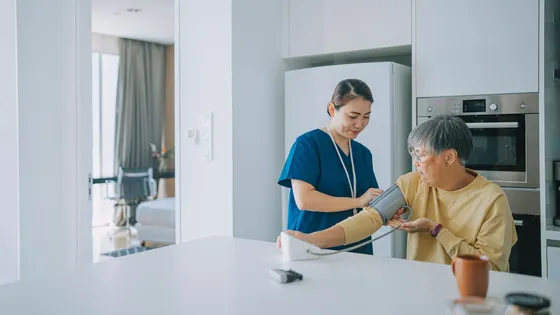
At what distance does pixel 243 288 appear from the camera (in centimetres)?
140

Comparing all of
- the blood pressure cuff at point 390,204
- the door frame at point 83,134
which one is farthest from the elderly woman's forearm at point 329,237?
the door frame at point 83,134

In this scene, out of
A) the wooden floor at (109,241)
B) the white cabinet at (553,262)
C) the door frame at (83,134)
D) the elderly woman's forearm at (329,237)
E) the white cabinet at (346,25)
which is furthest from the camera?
the wooden floor at (109,241)

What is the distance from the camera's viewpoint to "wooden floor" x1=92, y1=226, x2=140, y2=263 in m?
6.02

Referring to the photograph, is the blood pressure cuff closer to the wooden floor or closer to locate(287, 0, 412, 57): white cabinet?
locate(287, 0, 412, 57): white cabinet

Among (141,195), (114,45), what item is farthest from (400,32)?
(114,45)

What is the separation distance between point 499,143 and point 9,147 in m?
2.56

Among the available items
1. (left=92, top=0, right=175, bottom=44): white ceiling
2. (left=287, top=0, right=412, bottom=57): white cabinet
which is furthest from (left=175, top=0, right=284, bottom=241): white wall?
(left=92, top=0, right=175, bottom=44): white ceiling

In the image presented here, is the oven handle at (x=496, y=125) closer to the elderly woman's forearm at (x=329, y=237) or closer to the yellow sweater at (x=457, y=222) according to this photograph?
the yellow sweater at (x=457, y=222)

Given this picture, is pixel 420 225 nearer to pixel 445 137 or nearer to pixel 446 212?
pixel 446 212

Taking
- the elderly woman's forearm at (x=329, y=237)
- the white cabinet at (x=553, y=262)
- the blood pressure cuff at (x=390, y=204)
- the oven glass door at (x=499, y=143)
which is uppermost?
the oven glass door at (x=499, y=143)

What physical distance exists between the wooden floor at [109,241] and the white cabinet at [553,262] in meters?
4.26

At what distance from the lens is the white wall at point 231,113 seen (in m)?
3.10

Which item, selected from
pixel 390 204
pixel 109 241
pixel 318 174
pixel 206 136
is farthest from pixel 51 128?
pixel 109 241

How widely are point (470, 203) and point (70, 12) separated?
247cm
